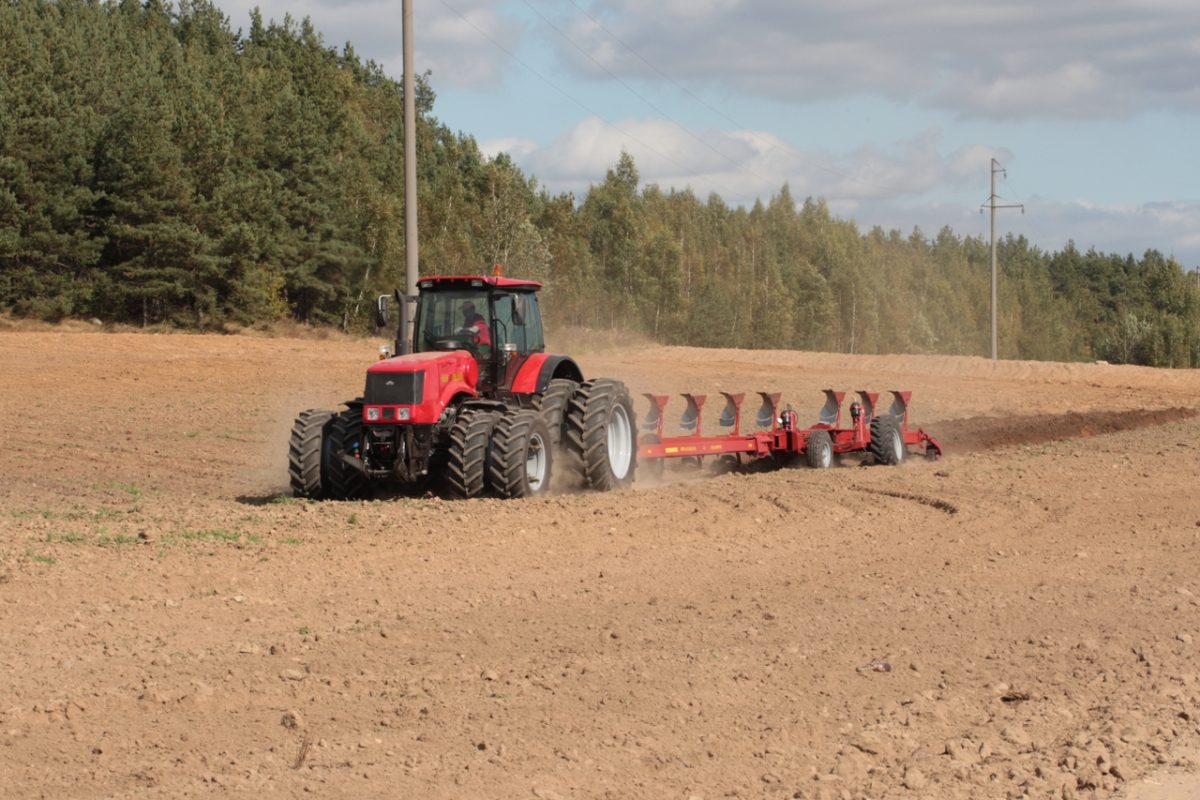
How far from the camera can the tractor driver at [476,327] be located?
14516 mm

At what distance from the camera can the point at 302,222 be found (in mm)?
50500

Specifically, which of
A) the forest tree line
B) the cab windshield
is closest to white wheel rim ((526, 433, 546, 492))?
the cab windshield

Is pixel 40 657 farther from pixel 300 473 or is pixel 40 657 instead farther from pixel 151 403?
pixel 151 403

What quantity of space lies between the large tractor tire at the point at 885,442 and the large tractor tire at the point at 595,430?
4.88 metres

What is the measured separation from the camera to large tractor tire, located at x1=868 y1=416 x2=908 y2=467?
62.0 ft

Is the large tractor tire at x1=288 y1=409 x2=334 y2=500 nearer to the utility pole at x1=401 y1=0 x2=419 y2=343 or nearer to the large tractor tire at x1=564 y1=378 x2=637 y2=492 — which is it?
the large tractor tire at x1=564 y1=378 x2=637 y2=492

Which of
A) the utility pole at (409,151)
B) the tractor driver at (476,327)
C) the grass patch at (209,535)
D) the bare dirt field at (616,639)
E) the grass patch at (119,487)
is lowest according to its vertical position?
the bare dirt field at (616,639)

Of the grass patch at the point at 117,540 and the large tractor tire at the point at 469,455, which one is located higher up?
the large tractor tire at the point at 469,455

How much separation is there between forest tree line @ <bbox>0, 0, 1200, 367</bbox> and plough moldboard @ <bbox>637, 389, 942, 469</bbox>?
94.4 feet

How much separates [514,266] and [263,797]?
150ft

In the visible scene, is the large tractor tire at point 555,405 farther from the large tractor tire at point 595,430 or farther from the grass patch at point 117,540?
the grass patch at point 117,540

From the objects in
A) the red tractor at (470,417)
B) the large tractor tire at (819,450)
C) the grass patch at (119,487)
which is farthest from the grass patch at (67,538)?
the large tractor tire at (819,450)

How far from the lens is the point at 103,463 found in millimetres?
18078

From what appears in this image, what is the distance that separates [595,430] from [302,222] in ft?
124
